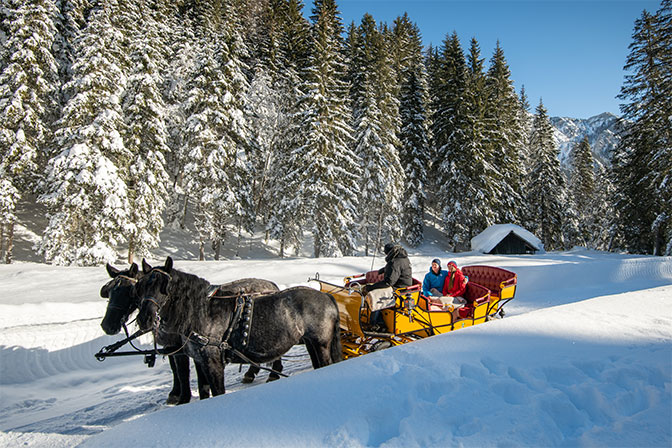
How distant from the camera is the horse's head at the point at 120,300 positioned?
3879mm

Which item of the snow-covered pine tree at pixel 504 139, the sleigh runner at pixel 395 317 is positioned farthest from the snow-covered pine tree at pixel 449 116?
the sleigh runner at pixel 395 317

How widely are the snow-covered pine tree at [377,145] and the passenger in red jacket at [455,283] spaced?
16.6 meters

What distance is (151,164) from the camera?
20.3 metres

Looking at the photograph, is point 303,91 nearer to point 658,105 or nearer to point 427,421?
point 658,105

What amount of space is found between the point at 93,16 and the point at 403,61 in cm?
3027

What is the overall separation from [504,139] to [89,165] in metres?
29.8

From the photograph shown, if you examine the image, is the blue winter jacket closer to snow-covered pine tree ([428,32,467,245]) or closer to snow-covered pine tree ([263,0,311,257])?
snow-covered pine tree ([263,0,311,257])

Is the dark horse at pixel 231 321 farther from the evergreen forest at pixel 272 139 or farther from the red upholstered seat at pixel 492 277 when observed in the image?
the evergreen forest at pixel 272 139

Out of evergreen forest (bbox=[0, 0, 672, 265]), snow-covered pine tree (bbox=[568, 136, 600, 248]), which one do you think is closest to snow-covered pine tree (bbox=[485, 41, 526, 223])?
evergreen forest (bbox=[0, 0, 672, 265])

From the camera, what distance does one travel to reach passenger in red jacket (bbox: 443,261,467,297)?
726 centimetres

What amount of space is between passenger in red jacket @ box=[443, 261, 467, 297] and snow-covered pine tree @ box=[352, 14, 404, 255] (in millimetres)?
16650

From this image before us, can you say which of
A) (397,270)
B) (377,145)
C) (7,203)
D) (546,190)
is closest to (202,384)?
(397,270)

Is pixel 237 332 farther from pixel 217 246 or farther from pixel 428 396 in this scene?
pixel 217 246

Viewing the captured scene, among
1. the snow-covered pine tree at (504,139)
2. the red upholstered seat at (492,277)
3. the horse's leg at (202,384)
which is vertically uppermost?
the snow-covered pine tree at (504,139)
